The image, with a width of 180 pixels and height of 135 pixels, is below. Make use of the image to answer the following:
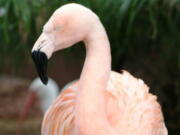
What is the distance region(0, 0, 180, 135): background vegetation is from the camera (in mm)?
2447

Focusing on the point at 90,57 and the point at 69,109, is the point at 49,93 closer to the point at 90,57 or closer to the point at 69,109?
the point at 69,109

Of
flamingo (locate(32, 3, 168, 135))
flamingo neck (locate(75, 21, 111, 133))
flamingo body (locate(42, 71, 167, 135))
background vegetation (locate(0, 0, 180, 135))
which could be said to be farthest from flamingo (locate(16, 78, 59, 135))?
flamingo neck (locate(75, 21, 111, 133))

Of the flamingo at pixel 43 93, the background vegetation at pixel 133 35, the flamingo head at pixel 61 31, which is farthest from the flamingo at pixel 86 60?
the flamingo at pixel 43 93

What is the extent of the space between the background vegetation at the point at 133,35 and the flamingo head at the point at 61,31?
2.53 feet

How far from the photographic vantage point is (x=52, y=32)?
5.30 ft

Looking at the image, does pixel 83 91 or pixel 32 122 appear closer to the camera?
pixel 83 91

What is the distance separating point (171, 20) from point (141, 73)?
1.90 ft

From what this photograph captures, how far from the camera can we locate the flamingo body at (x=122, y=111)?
190 cm

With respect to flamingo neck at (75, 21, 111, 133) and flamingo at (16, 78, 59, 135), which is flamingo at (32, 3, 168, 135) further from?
flamingo at (16, 78, 59, 135)

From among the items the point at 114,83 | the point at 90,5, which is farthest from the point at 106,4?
the point at 114,83

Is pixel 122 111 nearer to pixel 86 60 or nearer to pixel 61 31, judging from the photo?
pixel 86 60

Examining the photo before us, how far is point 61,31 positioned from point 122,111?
485mm

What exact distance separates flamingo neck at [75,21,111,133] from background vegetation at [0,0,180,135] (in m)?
0.76

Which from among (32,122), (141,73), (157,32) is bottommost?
(32,122)
